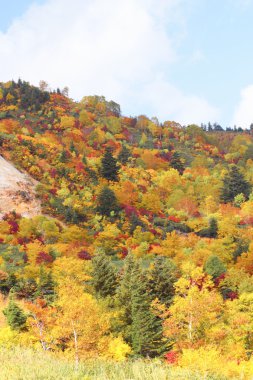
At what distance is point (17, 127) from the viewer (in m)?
105

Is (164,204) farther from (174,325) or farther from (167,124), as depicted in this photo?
(167,124)

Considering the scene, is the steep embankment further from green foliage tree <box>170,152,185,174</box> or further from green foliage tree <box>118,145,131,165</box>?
green foliage tree <box>170,152,185,174</box>

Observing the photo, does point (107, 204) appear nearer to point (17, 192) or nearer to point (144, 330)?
point (17, 192)

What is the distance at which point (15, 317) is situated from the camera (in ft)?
99.6

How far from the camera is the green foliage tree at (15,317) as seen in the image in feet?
98.8

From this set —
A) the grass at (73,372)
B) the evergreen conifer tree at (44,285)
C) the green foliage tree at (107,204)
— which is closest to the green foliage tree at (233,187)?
the green foliage tree at (107,204)

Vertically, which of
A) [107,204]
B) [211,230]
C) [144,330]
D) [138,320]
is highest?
[107,204]

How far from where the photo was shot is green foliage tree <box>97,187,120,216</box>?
74375mm

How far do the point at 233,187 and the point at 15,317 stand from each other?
76.6 m

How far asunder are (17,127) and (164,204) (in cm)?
4765

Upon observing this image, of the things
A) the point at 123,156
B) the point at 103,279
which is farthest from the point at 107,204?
the point at 123,156

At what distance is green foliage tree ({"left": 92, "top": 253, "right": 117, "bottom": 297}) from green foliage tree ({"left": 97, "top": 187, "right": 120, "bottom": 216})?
34333 mm

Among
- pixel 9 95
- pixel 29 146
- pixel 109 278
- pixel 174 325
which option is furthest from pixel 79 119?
pixel 174 325

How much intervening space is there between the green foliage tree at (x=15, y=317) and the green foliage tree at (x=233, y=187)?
7393 centimetres
